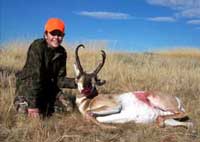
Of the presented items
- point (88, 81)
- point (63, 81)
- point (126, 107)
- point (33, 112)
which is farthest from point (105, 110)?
point (63, 81)

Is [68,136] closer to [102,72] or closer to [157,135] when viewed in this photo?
[157,135]

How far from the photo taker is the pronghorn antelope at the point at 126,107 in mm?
6332

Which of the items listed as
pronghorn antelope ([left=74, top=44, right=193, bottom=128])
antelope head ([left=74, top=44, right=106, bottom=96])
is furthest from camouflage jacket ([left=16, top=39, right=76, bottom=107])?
pronghorn antelope ([left=74, top=44, right=193, bottom=128])

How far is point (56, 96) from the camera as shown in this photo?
7223 mm

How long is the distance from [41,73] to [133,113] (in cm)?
139

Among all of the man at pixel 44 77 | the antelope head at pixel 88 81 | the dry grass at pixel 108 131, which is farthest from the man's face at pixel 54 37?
the dry grass at pixel 108 131

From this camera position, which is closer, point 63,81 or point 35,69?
point 35,69

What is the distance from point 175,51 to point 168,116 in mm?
15720

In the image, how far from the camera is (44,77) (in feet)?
22.6

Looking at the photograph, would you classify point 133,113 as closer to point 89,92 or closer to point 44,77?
point 89,92

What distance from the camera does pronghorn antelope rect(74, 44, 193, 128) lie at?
6.33m

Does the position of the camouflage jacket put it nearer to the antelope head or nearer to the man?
the man

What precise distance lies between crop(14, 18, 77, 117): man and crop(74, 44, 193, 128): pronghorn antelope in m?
0.38

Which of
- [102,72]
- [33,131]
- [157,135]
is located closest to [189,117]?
[157,135]
